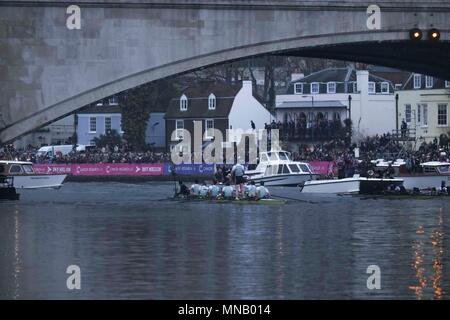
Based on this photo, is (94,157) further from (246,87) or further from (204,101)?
(204,101)

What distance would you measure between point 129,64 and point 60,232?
1385 cm

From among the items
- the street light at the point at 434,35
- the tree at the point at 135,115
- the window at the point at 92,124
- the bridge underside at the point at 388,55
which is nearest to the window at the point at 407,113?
the tree at the point at 135,115

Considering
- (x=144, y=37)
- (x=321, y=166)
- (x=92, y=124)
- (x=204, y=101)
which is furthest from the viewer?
(x=92, y=124)

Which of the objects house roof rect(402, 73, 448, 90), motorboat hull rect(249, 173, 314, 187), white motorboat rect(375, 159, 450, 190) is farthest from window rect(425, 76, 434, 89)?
white motorboat rect(375, 159, 450, 190)

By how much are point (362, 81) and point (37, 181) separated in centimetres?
5049

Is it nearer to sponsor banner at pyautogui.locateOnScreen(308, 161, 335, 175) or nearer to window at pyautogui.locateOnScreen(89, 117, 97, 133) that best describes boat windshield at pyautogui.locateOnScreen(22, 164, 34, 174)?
sponsor banner at pyautogui.locateOnScreen(308, 161, 335, 175)

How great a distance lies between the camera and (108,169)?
348 ft

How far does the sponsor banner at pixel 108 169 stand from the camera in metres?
105

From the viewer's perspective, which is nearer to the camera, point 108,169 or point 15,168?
point 15,168

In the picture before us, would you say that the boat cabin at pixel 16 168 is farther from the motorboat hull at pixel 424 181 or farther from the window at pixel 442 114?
the window at pixel 442 114

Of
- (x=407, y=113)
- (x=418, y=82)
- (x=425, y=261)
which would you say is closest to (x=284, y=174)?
(x=407, y=113)

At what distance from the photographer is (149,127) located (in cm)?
13925
